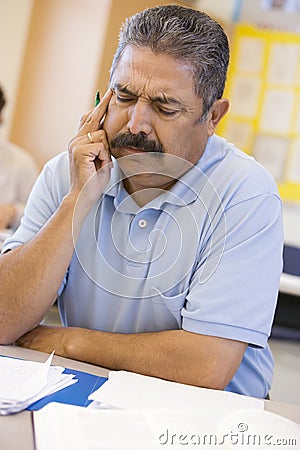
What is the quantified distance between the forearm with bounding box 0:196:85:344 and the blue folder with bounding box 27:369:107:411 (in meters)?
0.24

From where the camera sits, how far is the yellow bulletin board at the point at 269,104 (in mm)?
4566

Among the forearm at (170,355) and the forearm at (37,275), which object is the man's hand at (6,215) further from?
the forearm at (170,355)

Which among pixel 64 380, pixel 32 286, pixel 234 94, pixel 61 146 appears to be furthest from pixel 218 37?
pixel 234 94

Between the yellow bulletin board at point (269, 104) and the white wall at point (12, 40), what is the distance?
4.50 feet

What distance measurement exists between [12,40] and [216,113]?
139 inches

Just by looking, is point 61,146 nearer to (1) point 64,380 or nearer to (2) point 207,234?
(2) point 207,234

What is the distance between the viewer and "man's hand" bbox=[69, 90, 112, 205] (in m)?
1.48

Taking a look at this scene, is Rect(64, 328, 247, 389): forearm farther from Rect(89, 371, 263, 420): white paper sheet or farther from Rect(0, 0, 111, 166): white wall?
Rect(0, 0, 111, 166): white wall

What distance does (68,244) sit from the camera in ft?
4.71

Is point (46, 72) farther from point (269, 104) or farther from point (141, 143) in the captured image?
point (141, 143)

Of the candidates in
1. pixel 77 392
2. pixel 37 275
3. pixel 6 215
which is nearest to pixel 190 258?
pixel 37 275

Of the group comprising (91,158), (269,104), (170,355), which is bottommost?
(170,355)

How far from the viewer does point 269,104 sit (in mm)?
4664

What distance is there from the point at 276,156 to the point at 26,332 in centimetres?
345
